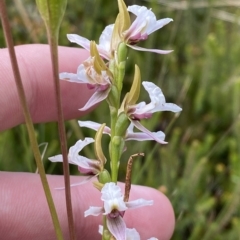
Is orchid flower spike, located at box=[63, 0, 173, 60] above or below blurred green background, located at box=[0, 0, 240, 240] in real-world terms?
above

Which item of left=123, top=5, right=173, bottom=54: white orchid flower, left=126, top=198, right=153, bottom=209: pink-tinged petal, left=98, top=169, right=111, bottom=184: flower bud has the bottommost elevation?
left=126, top=198, right=153, bottom=209: pink-tinged petal

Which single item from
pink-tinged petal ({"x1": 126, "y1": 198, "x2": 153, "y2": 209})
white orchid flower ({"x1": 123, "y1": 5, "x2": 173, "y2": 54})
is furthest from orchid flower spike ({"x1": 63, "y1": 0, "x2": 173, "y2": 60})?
pink-tinged petal ({"x1": 126, "y1": 198, "x2": 153, "y2": 209})

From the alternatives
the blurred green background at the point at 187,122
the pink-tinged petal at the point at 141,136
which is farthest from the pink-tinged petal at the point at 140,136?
the blurred green background at the point at 187,122

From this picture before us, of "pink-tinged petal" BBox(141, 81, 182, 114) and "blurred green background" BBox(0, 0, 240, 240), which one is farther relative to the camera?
"blurred green background" BBox(0, 0, 240, 240)

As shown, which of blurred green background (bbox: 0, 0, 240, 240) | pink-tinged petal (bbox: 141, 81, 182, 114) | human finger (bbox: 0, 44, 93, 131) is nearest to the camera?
pink-tinged petal (bbox: 141, 81, 182, 114)

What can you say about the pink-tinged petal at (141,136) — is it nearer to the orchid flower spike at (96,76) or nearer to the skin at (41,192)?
the orchid flower spike at (96,76)

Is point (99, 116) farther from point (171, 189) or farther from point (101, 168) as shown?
point (101, 168)

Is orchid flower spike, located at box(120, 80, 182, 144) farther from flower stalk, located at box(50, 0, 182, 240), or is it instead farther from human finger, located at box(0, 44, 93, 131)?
human finger, located at box(0, 44, 93, 131)
